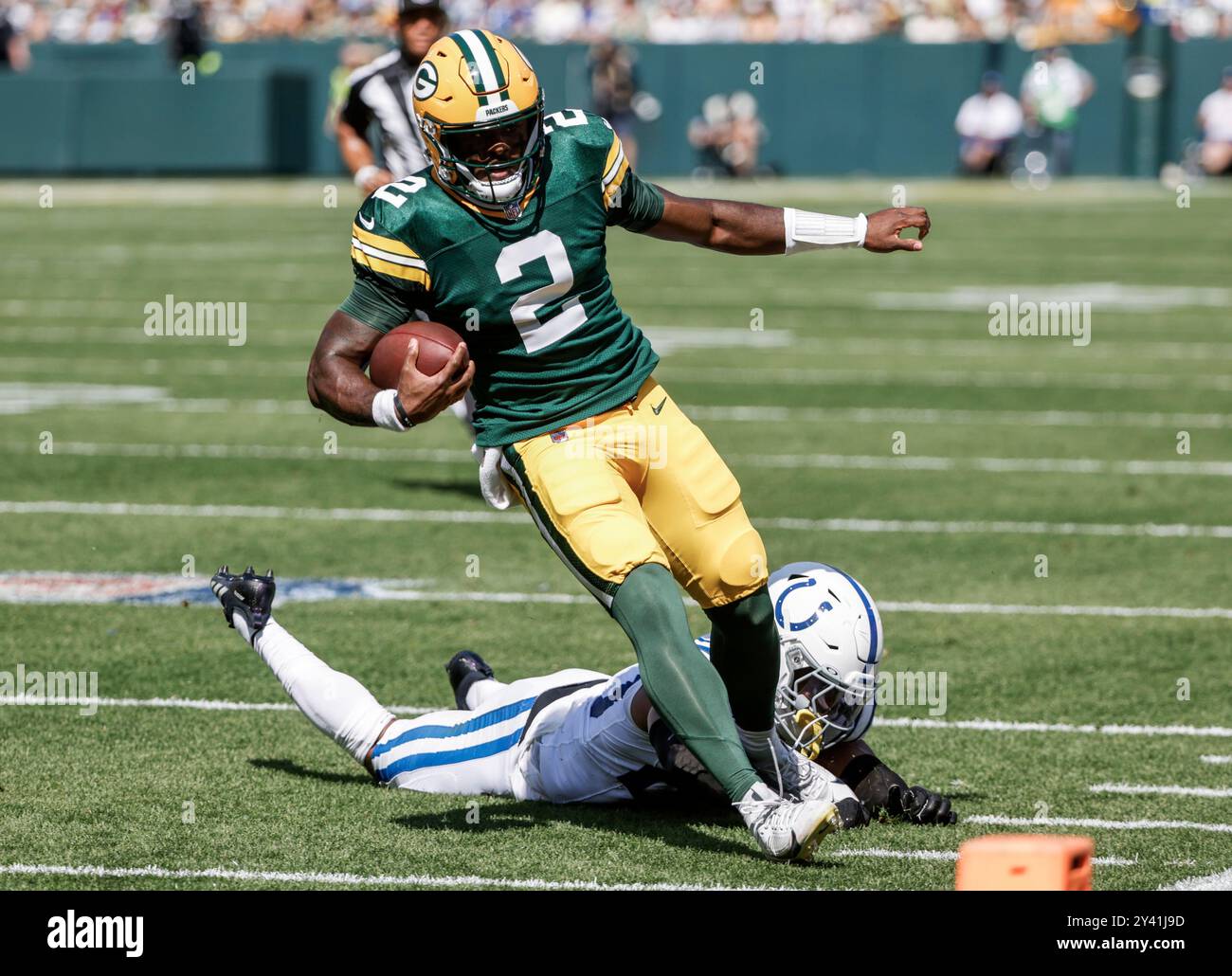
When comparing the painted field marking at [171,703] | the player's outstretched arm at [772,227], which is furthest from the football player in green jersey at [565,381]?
the painted field marking at [171,703]

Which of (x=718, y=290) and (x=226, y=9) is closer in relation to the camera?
(x=718, y=290)

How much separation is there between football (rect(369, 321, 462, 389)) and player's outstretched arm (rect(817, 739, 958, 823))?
141 cm

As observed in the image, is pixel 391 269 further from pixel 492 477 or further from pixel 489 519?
pixel 489 519

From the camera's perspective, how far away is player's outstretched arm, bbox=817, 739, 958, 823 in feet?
16.5

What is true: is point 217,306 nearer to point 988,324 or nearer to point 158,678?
point 988,324

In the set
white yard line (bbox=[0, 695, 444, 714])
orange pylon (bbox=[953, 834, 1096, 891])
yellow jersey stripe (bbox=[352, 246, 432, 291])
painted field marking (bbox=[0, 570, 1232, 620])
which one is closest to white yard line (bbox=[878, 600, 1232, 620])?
painted field marking (bbox=[0, 570, 1232, 620])

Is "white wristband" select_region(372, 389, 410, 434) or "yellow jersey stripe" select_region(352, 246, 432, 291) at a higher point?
"yellow jersey stripe" select_region(352, 246, 432, 291)

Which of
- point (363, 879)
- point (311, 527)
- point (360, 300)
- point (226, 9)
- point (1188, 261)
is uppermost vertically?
point (226, 9)

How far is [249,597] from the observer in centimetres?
564

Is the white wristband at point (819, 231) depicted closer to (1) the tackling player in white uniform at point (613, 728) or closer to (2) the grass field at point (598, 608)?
(1) the tackling player in white uniform at point (613, 728)

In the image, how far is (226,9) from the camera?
36.3m

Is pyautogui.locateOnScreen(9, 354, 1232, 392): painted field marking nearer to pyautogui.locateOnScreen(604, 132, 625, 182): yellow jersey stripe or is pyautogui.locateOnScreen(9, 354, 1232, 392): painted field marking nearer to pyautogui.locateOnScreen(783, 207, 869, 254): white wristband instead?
pyautogui.locateOnScreen(783, 207, 869, 254): white wristband
